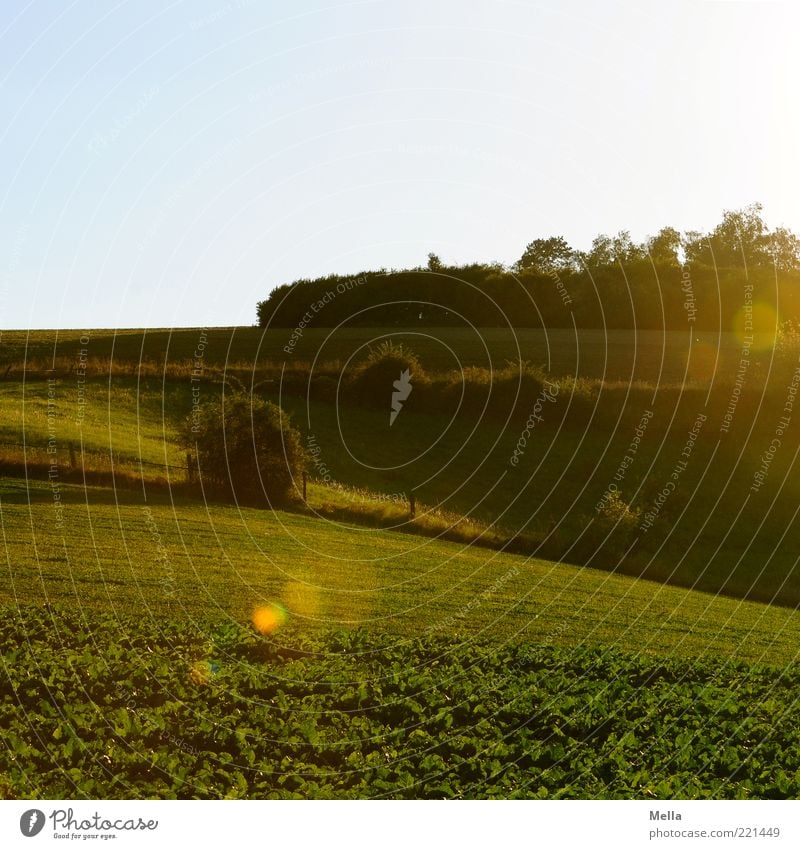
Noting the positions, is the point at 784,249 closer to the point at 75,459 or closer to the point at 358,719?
the point at 75,459

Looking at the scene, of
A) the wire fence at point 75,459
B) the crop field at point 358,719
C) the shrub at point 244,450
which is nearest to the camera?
the crop field at point 358,719

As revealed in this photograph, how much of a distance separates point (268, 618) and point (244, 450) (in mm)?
21628

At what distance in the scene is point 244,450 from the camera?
43875 mm

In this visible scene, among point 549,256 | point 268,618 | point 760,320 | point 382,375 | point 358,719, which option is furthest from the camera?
point 760,320

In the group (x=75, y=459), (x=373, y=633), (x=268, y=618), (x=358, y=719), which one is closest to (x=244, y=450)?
(x=75, y=459)

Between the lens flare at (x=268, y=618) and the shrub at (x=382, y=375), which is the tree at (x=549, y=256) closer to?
the shrub at (x=382, y=375)

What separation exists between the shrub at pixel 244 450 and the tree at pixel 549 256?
23127 mm

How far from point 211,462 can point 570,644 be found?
23751 mm

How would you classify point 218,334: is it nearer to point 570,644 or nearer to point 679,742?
point 570,644

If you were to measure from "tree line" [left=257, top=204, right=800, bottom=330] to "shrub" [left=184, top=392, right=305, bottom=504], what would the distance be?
1767 cm

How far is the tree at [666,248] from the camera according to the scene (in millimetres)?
67625

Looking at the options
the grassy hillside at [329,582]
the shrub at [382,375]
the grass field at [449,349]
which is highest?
the grass field at [449,349]

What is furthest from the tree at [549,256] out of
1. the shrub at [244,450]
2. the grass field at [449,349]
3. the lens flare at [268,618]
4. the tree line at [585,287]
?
the lens flare at [268,618]

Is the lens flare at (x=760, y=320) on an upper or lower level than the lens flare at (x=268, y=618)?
upper
